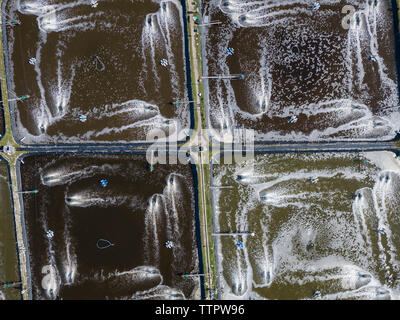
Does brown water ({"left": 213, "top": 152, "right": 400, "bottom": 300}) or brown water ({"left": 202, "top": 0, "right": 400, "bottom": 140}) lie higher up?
brown water ({"left": 202, "top": 0, "right": 400, "bottom": 140})

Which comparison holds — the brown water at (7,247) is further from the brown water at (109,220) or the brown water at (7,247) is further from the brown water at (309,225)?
the brown water at (309,225)

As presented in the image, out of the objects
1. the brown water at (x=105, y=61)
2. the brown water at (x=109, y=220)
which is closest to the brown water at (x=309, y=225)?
the brown water at (x=109, y=220)

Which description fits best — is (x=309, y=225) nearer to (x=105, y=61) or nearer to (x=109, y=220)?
(x=109, y=220)

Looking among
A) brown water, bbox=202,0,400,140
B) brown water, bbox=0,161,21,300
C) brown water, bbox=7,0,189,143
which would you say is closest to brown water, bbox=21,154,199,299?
brown water, bbox=0,161,21,300

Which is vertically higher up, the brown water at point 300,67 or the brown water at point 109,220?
the brown water at point 300,67

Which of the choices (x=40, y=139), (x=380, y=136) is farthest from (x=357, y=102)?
(x=40, y=139)

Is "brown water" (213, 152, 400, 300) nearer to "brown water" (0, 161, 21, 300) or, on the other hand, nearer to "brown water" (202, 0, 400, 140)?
"brown water" (202, 0, 400, 140)
